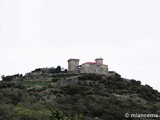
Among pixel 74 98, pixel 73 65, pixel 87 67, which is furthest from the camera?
pixel 73 65

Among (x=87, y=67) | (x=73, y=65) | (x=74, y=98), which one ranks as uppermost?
(x=73, y=65)

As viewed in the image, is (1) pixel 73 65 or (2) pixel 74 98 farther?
(1) pixel 73 65

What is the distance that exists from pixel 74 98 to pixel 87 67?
43946mm

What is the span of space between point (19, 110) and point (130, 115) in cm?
1770

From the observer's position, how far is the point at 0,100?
72.0 meters

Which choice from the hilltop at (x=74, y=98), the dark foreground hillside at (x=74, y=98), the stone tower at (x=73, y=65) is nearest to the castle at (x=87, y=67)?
the stone tower at (x=73, y=65)

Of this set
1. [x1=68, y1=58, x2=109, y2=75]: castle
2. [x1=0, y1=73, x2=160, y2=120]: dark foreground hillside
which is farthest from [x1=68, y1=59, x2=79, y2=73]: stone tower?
[x1=0, y1=73, x2=160, y2=120]: dark foreground hillside

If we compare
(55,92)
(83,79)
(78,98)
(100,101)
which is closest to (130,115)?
(100,101)

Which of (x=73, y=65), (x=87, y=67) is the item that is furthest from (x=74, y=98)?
(x=73, y=65)

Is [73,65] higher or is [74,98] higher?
[73,65]

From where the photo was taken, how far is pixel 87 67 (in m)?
124

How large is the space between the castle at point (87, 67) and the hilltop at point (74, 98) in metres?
7.45

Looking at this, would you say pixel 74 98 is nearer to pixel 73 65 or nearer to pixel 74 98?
pixel 74 98

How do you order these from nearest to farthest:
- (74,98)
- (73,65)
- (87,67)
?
(74,98) < (87,67) < (73,65)
